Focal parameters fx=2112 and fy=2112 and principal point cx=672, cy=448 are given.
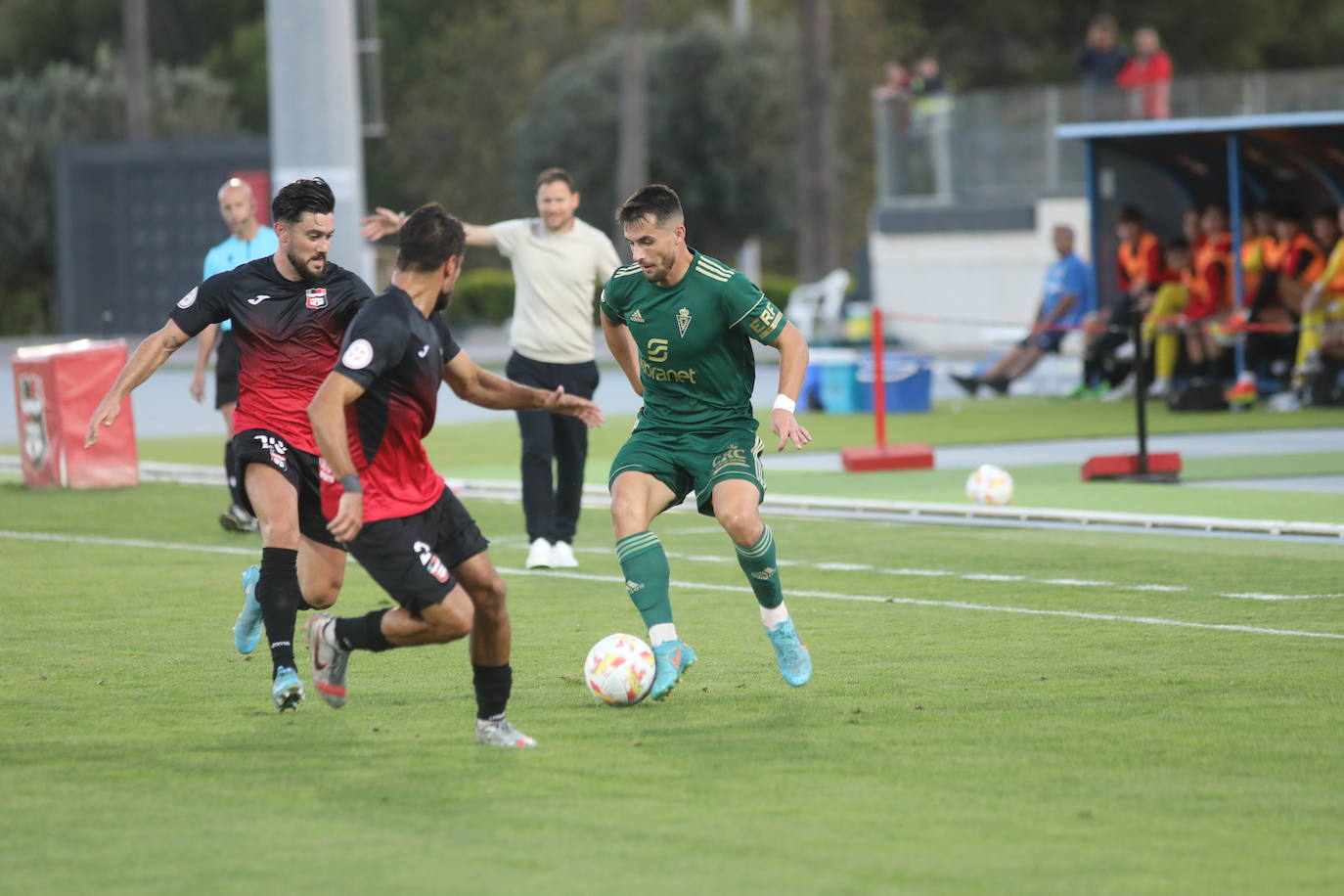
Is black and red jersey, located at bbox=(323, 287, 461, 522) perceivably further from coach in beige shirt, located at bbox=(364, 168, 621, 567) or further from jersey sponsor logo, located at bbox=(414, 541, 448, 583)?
coach in beige shirt, located at bbox=(364, 168, 621, 567)

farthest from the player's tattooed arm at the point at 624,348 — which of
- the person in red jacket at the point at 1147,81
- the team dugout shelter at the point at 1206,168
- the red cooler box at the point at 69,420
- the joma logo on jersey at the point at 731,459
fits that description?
the person in red jacket at the point at 1147,81

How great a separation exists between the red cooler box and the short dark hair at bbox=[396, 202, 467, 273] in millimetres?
10430

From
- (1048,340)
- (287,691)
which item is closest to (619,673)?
(287,691)

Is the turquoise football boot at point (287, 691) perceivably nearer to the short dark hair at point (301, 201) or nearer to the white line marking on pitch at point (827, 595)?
the short dark hair at point (301, 201)

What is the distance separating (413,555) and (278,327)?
185 centimetres

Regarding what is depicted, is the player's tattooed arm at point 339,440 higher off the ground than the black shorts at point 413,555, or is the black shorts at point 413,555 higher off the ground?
the player's tattooed arm at point 339,440

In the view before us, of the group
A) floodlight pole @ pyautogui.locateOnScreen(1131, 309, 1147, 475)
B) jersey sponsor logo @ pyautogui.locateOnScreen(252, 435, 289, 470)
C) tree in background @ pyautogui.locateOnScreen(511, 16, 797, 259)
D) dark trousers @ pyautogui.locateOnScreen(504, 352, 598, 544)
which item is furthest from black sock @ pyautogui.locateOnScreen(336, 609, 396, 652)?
tree in background @ pyautogui.locateOnScreen(511, 16, 797, 259)

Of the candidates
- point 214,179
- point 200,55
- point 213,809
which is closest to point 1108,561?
point 213,809

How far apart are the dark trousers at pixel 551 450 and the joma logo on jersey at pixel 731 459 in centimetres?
380

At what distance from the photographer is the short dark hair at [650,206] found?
27.0 ft

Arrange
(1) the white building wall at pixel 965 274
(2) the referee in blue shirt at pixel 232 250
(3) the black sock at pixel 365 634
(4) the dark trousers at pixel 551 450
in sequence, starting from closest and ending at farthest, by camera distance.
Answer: (3) the black sock at pixel 365 634 < (4) the dark trousers at pixel 551 450 < (2) the referee in blue shirt at pixel 232 250 < (1) the white building wall at pixel 965 274

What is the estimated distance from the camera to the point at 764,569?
8438mm

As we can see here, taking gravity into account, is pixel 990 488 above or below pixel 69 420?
below

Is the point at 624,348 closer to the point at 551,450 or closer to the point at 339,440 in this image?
the point at 339,440
